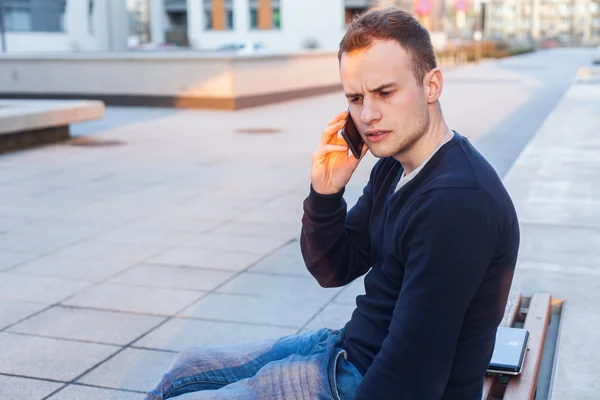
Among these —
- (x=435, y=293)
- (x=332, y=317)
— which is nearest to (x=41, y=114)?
(x=332, y=317)

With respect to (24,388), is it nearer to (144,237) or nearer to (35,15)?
(144,237)

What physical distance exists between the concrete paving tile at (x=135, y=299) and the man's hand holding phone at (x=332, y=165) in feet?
9.33

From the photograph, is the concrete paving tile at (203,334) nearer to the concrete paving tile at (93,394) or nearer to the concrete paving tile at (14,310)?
the concrete paving tile at (93,394)

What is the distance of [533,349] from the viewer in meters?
→ 3.64

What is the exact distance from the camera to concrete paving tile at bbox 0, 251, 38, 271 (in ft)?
20.8

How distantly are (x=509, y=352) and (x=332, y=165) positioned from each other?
1.34 m

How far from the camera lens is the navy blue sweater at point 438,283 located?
2.03m

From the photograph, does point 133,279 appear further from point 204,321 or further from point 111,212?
point 111,212

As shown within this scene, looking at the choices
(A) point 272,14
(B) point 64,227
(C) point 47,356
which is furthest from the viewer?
(A) point 272,14

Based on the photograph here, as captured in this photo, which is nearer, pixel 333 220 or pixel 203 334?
pixel 333 220

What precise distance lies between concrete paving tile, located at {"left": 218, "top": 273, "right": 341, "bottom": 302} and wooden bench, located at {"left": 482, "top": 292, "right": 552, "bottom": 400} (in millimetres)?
1444

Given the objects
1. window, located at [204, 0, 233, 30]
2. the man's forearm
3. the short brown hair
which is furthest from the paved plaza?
window, located at [204, 0, 233, 30]

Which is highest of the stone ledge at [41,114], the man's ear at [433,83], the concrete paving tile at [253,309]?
the man's ear at [433,83]

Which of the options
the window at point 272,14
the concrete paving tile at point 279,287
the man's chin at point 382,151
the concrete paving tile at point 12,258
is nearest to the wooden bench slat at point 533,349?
the man's chin at point 382,151
